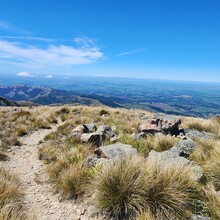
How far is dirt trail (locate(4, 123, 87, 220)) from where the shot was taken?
5988 millimetres

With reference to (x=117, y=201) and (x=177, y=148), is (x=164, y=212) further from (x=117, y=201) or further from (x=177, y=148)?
(x=177, y=148)

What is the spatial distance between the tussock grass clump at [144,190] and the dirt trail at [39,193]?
899mm

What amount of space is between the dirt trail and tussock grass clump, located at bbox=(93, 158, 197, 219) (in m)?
0.90

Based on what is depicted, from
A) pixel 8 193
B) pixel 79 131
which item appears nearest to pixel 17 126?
pixel 79 131

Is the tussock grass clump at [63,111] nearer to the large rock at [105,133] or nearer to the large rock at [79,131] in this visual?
the large rock at [79,131]

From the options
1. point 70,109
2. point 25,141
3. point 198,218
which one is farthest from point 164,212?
point 70,109

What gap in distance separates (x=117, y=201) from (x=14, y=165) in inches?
222

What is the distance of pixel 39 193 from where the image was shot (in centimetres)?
705

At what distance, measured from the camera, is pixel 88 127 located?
15.0 metres

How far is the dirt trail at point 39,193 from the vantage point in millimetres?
5988

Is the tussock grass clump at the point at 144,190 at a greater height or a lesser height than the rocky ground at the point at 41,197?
greater

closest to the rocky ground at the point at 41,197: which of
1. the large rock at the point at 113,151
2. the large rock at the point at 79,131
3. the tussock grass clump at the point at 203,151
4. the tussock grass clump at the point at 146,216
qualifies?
the tussock grass clump at the point at 146,216

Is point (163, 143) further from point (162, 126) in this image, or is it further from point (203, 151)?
point (162, 126)

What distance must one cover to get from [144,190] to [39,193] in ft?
10.5
